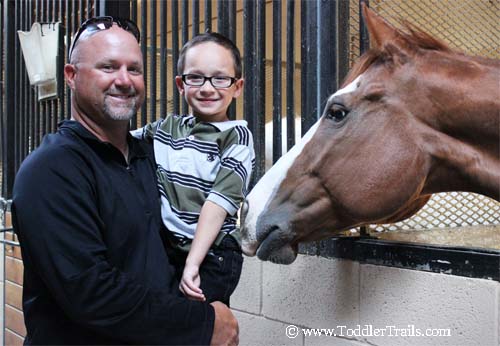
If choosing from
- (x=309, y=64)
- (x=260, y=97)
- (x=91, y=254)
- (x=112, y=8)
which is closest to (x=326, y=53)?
(x=309, y=64)

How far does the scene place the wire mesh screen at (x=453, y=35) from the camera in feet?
7.34

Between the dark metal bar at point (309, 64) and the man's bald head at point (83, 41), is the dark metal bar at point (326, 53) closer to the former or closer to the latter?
the dark metal bar at point (309, 64)

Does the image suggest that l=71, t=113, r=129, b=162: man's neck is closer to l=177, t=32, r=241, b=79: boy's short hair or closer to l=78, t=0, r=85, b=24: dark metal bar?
l=177, t=32, r=241, b=79: boy's short hair

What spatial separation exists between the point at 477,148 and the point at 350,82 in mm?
396

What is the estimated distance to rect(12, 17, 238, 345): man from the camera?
4.10 ft

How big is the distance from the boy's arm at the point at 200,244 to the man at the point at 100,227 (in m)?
0.06

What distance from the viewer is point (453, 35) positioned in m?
2.54

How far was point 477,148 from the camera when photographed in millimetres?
1409

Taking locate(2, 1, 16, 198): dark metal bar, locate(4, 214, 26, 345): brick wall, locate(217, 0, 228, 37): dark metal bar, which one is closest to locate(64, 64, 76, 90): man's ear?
locate(217, 0, 228, 37): dark metal bar

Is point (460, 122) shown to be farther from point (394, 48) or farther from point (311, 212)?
point (311, 212)

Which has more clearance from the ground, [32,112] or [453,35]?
[453,35]

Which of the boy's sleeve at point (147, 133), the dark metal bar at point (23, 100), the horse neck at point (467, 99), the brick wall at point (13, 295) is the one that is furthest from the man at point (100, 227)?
the dark metal bar at point (23, 100)

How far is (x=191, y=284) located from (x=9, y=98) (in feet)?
11.7

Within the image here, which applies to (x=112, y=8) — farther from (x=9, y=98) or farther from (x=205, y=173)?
(x=205, y=173)
